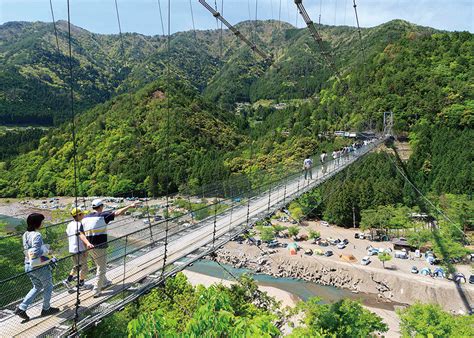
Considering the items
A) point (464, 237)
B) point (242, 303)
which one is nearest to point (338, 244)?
point (464, 237)

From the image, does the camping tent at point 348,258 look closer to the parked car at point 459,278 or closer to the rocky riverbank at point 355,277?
the rocky riverbank at point 355,277

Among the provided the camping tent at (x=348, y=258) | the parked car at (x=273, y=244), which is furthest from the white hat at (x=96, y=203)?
the parked car at (x=273, y=244)

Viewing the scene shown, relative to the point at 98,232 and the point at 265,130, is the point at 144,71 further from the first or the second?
the point at 98,232

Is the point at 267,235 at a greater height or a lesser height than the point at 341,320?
lesser

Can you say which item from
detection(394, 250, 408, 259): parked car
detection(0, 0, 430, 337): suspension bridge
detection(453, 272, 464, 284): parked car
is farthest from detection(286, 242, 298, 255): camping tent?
detection(0, 0, 430, 337): suspension bridge

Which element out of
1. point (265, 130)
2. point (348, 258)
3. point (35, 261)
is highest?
point (35, 261)

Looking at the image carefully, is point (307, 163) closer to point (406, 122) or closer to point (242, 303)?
point (242, 303)

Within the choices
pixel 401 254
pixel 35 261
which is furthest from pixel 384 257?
pixel 35 261

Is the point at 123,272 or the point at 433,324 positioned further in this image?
the point at 433,324
